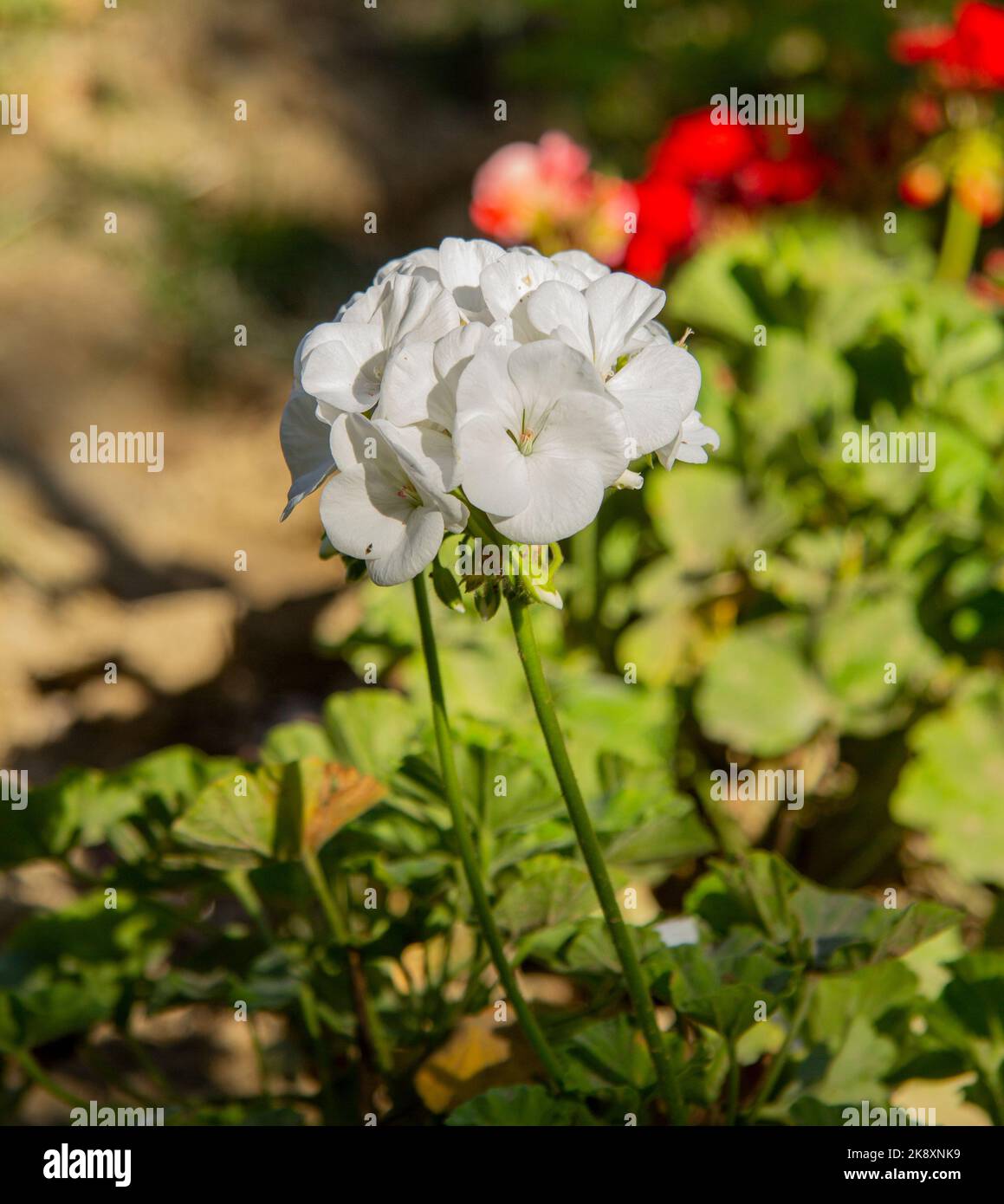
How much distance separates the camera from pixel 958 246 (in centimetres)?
231

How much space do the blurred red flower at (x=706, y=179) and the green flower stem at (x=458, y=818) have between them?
4.31ft

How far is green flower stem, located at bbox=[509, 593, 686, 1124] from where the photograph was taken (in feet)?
2.24

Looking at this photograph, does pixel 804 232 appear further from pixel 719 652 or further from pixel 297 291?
pixel 297 291

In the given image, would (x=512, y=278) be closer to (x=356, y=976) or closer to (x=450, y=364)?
(x=450, y=364)

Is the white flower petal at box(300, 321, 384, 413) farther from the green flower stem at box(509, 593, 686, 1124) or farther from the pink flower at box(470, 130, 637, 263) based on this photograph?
the pink flower at box(470, 130, 637, 263)

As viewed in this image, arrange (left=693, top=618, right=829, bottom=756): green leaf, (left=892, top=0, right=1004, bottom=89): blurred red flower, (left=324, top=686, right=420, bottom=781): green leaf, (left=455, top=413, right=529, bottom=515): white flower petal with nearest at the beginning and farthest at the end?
(left=455, top=413, right=529, bottom=515): white flower petal
(left=324, top=686, right=420, bottom=781): green leaf
(left=693, top=618, right=829, bottom=756): green leaf
(left=892, top=0, right=1004, bottom=89): blurred red flower

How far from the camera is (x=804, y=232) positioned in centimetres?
226

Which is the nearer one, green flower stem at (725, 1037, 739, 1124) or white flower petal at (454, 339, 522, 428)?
white flower petal at (454, 339, 522, 428)

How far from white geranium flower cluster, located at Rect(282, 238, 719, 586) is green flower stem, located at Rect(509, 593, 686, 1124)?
7 cm

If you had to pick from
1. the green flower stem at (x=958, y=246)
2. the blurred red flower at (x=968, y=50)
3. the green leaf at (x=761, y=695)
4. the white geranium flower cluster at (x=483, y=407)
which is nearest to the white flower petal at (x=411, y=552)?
the white geranium flower cluster at (x=483, y=407)

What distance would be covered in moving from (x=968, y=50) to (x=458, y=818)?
166cm

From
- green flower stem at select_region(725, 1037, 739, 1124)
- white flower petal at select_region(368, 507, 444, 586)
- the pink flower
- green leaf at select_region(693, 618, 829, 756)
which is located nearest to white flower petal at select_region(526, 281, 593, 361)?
white flower petal at select_region(368, 507, 444, 586)

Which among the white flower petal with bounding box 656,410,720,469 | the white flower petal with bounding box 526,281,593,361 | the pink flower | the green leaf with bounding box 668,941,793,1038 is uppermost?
the pink flower

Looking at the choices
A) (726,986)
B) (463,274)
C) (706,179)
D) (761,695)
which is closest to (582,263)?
(463,274)
